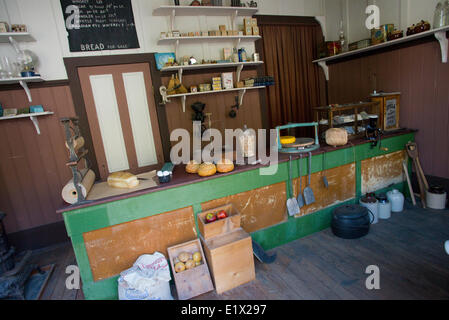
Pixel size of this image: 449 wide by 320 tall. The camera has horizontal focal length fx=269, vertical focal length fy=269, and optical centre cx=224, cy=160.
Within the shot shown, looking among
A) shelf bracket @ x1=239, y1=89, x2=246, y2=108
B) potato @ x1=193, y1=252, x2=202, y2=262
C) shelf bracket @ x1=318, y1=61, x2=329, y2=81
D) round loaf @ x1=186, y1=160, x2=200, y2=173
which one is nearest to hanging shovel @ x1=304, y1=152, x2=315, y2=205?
round loaf @ x1=186, y1=160, x2=200, y2=173

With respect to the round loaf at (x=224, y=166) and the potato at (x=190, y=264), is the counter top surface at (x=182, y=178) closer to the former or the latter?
the round loaf at (x=224, y=166)

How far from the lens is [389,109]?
3545mm

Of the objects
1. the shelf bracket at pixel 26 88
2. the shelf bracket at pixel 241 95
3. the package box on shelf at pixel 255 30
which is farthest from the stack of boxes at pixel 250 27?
the shelf bracket at pixel 26 88

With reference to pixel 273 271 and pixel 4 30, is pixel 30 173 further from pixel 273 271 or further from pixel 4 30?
pixel 273 271

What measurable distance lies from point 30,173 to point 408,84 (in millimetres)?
4976

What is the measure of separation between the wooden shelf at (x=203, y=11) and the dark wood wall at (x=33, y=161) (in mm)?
1535

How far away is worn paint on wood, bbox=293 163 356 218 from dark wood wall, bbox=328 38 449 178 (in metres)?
1.23

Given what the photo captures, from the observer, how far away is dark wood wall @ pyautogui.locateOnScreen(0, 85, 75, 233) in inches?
125

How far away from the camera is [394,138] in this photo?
3471mm

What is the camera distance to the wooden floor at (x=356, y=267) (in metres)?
2.15

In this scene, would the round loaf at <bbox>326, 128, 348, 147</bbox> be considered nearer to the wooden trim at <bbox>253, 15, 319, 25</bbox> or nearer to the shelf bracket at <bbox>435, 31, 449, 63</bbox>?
the shelf bracket at <bbox>435, 31, 449, 63</bbox>

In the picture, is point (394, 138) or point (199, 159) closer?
point (199, 159)
